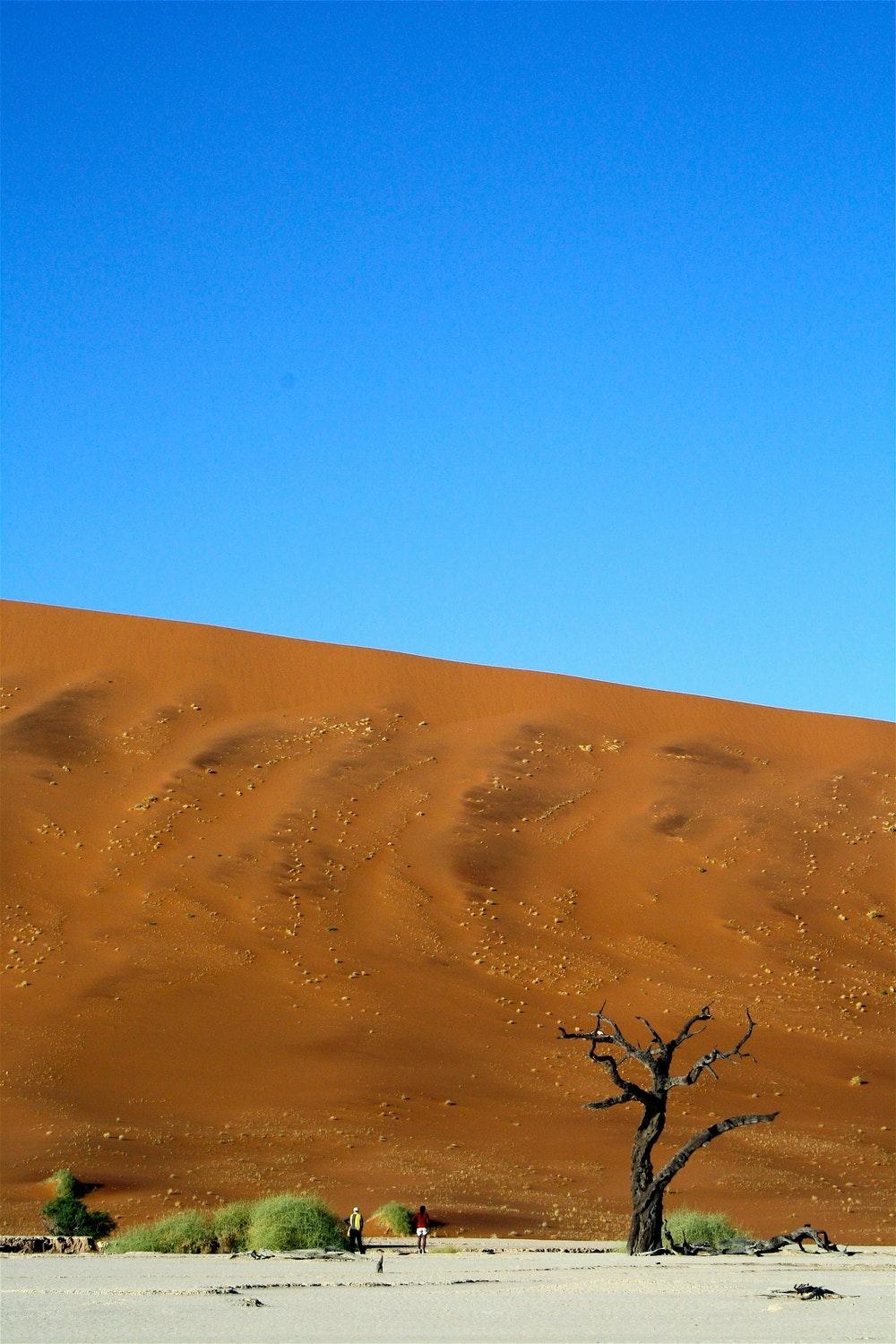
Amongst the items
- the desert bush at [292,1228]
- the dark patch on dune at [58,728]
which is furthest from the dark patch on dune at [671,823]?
the desert bush at [292,1228]

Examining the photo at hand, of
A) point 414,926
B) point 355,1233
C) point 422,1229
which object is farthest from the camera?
point 414,926

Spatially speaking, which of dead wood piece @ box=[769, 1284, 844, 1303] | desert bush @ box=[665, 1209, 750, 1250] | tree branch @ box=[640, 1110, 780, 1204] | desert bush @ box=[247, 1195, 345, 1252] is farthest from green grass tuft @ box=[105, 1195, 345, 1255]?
dead wood piece @ box=[769, 1284, 844, 1303]

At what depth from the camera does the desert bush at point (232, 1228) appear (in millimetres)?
20297

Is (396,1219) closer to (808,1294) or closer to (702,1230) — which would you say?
(702,1230)

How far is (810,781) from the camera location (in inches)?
1822

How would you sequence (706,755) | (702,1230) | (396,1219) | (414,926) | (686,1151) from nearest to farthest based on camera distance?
(686,1151)
(702,1230)
(396,1219)
(414,926)
(706,755)

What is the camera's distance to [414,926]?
34.8 metres

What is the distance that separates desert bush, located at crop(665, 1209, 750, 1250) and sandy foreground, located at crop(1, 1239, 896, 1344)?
62.0 inches

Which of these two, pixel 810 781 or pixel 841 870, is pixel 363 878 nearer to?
pixel 841 870

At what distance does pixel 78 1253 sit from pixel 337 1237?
10.9 feet

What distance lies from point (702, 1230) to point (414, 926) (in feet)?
48.2

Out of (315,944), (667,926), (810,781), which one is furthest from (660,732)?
(315,944)

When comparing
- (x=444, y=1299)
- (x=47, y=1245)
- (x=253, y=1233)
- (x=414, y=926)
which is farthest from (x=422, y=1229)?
(x=414, y=926)

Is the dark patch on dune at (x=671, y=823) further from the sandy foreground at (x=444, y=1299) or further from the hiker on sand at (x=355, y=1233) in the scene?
the hiker on sand at (x=355, y=1233)
